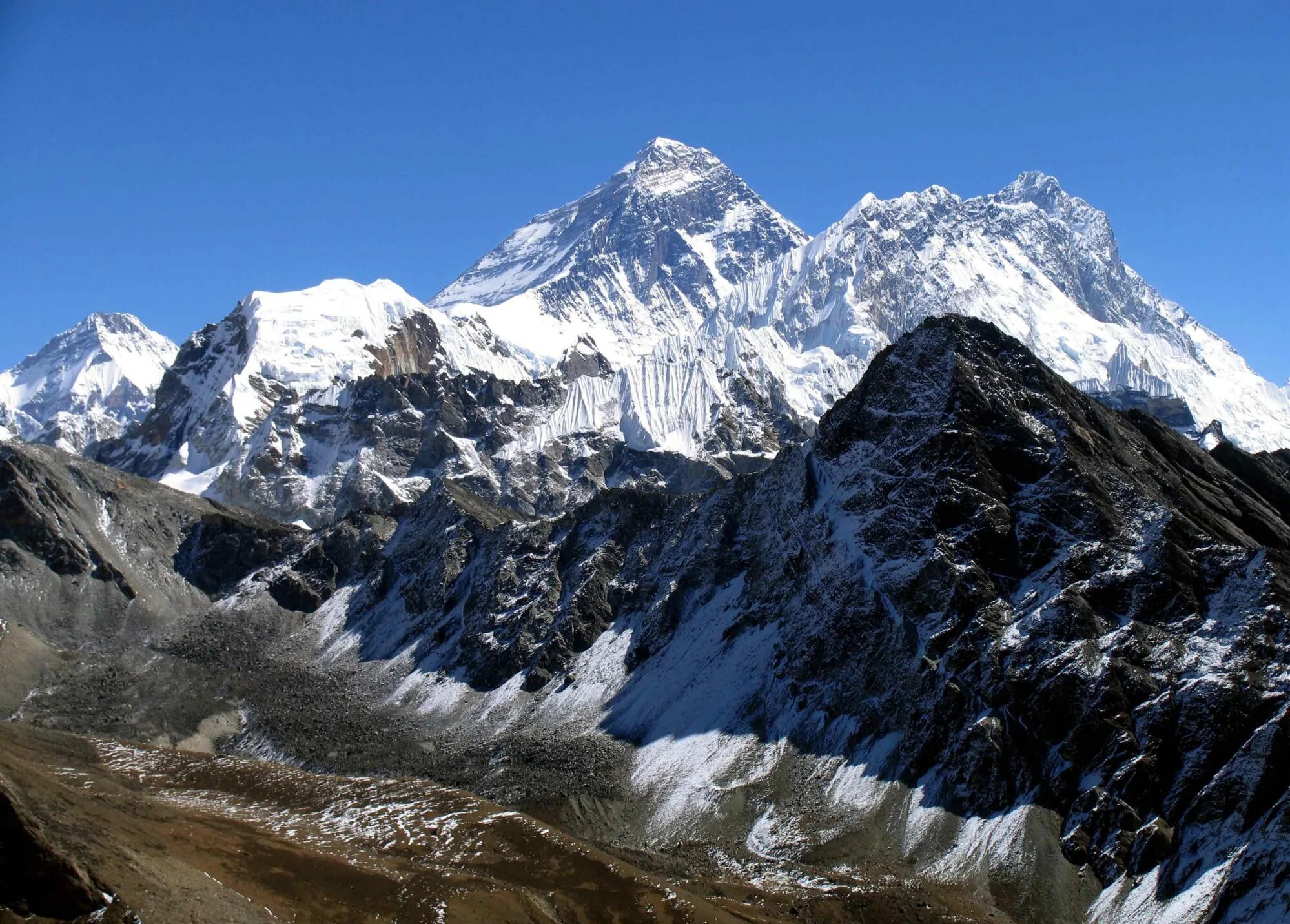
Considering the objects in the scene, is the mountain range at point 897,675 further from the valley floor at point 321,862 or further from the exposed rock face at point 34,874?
the exposed rock face at point 34,874

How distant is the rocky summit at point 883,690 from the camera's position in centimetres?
9119

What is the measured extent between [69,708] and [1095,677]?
13086 centimetres

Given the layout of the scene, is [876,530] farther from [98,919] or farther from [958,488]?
[98,919]

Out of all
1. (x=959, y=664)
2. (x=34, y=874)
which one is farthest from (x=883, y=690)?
(x=34, y=874)

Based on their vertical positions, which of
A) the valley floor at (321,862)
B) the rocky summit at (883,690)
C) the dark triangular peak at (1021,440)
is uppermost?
the dark triangular peak at (1021,440)

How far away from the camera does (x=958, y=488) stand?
399 feet

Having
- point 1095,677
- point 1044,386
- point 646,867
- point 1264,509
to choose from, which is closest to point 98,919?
point 646,867

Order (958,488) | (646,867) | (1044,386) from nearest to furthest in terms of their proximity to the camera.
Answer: (646,867)
(958,488)
(1044,386)

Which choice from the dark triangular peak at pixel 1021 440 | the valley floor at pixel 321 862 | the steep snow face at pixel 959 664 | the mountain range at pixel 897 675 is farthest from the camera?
the dark triangular peak at pixel 1021 440

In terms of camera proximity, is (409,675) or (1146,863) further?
(409,675)

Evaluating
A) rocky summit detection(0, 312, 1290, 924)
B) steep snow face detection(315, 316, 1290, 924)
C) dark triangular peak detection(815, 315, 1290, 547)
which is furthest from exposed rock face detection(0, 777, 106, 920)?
dark triangular peak detection(815, 315, 1290, 547)

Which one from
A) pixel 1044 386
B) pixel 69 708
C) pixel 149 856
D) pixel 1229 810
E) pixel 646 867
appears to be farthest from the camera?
pixel 69 708

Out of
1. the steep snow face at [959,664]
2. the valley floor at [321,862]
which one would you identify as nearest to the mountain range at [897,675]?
the steep snow face at [959,664]

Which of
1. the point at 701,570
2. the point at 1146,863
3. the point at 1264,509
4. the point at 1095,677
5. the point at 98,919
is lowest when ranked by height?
the point at 98,919
